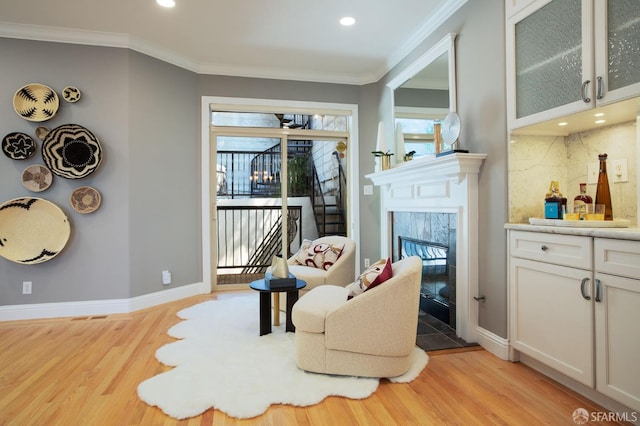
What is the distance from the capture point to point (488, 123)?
2670mm

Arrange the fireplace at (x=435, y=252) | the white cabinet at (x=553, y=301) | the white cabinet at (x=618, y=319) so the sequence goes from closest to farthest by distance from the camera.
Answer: the white cabinet at (x=618, y=319) → the white cabinet at (x=553, y=301) → the fireplace at (x=435, y=252)

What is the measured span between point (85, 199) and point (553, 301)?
420 centimetres

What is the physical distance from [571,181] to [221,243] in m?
4.08

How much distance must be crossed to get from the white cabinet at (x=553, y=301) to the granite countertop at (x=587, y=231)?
0.04 m

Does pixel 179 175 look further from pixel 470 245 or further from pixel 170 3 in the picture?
pixel 470 245

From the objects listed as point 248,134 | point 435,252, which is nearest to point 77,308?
point 248,134

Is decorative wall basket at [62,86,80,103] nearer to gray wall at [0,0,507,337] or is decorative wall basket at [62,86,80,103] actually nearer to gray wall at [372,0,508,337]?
gray wall at [0,0,507,337]

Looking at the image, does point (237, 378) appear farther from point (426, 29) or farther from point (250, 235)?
point (426, 29)

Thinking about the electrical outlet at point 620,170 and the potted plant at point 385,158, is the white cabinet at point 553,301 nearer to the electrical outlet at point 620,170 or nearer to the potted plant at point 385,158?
the electrical outlet at point 620,170

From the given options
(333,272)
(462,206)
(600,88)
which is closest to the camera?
(600,88)

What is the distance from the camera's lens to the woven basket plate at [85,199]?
3.57 m

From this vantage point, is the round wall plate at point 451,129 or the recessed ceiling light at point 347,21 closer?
the round wall plate at point 451,129

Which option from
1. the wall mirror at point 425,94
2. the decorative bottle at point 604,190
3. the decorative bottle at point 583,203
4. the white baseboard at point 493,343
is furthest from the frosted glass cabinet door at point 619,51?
the white baseboard at point 493,343

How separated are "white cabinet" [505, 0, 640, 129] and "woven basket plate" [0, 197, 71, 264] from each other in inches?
167
